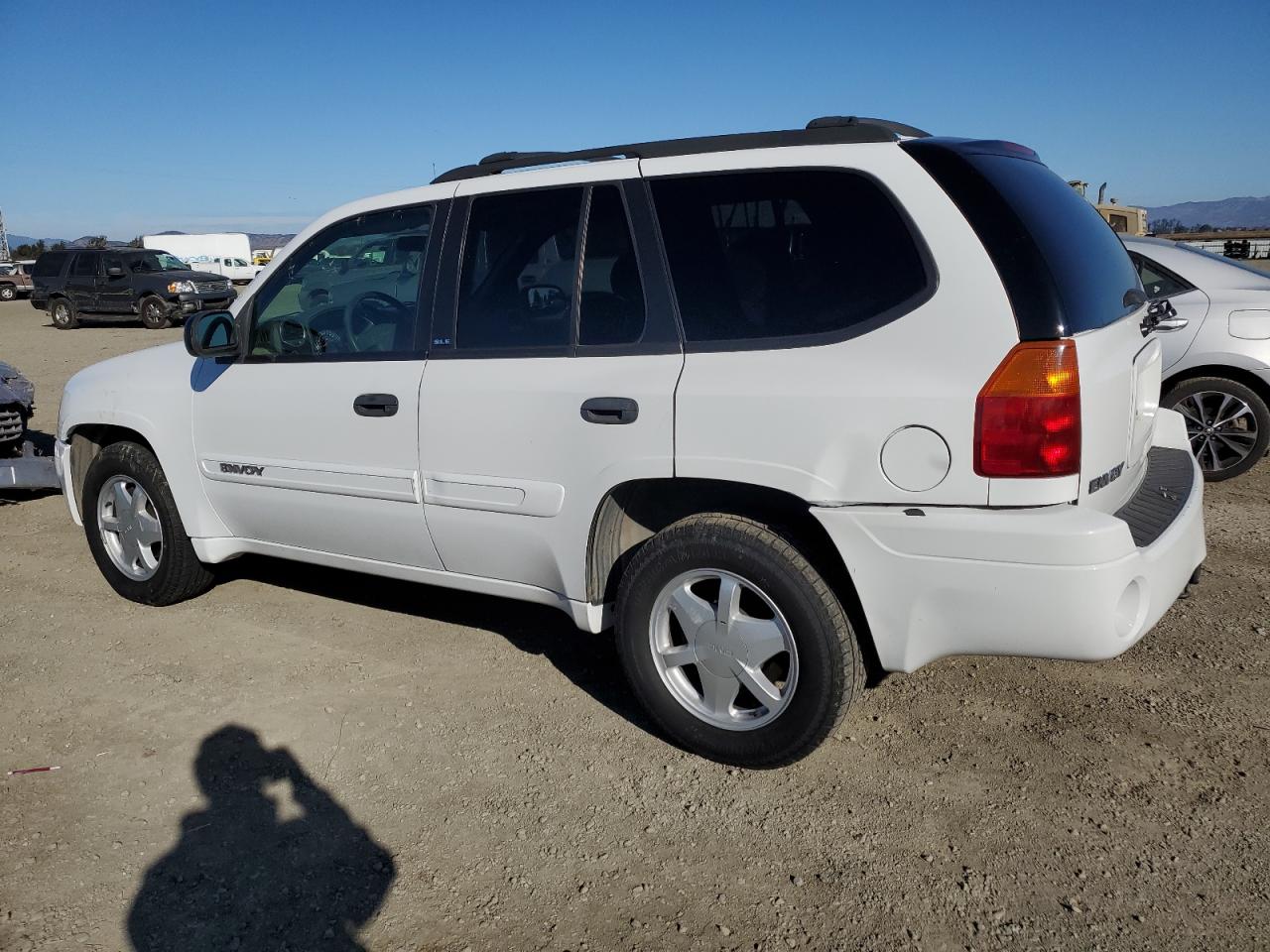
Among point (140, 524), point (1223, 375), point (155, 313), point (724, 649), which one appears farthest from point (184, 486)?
point (155, 313)

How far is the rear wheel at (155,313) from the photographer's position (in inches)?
915

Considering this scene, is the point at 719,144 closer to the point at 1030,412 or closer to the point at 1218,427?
the point at 1030,412

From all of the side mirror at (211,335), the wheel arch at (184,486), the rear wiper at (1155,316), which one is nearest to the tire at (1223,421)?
the rear wiper at (1155,316)

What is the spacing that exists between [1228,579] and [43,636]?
5.51 meters

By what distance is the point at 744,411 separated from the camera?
9.82ft

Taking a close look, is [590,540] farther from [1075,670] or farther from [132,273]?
[132,273]

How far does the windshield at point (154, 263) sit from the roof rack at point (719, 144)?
22905 mm

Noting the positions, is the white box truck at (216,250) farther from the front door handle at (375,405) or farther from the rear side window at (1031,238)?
the rear side window at (1031,238)

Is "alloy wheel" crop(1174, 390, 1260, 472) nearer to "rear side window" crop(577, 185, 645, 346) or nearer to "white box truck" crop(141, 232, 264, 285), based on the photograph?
"rear side window" crop(577, 185, 645, 346)

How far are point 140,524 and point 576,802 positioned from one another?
2822 mm

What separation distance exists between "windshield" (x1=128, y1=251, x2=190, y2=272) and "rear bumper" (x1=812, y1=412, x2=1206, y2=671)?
80.7ft

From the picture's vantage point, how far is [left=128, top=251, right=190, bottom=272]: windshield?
78.5 ft

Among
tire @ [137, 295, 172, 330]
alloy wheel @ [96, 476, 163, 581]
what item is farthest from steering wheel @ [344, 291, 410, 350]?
tire @ [137, 295, 172, 330]

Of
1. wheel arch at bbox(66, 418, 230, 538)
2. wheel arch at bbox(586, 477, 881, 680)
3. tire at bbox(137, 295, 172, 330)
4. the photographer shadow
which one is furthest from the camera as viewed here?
tire at bbox(137, 295, 172, 330)
